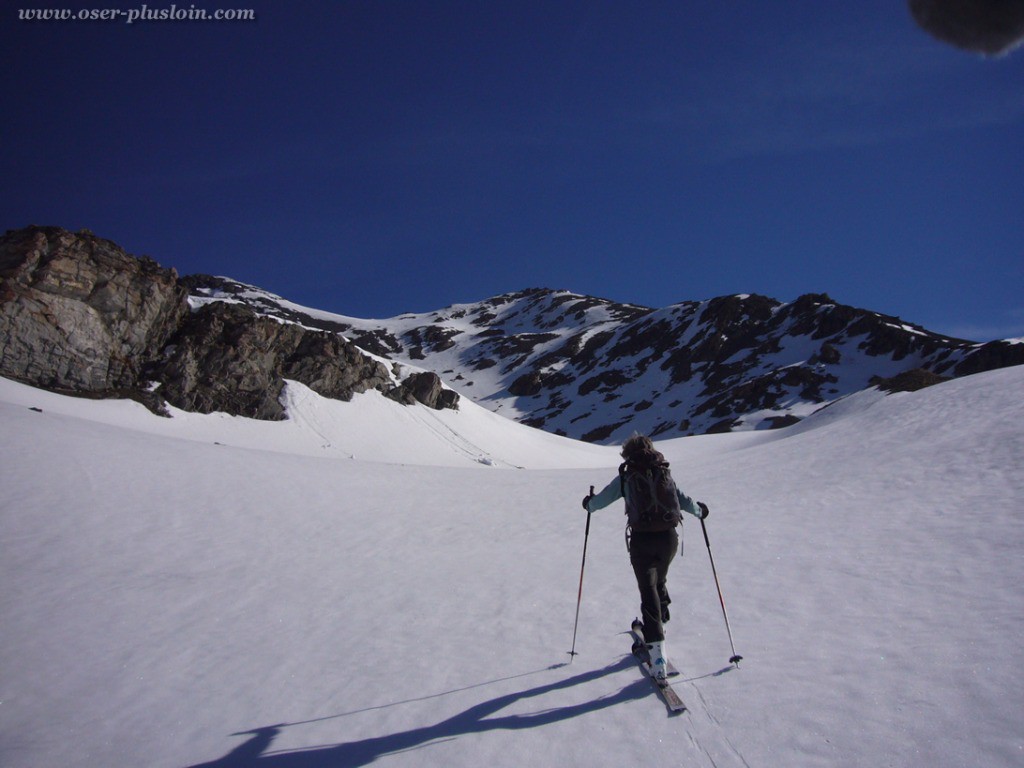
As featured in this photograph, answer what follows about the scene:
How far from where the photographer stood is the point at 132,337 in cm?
2903

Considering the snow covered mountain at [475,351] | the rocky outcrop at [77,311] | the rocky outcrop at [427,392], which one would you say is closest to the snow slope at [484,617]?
the rocky outcrop at [77,311]

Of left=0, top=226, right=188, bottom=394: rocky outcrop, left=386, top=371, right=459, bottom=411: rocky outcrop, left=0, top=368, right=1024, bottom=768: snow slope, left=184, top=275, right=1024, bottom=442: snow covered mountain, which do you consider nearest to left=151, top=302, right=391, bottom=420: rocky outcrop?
left=0, top=226, right=188, bottom=394: rocky outcrop

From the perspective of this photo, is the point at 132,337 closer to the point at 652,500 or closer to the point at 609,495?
the point at 609,495

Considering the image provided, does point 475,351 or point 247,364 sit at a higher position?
point 475,351

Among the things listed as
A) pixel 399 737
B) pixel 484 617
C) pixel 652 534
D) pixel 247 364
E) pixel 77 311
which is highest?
pixel 77 311

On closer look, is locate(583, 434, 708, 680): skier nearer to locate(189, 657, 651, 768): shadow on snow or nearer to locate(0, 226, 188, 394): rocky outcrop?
locate(189, 657, 651, 768): shadow on snow

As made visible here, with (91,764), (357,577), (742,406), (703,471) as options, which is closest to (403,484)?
(357,577)

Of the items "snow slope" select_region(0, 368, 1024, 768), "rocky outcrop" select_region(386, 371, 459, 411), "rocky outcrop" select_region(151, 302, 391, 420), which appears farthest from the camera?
"rocky outcrop" select_region(386, 371, 459, 411)

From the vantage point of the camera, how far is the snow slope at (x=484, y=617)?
4.20 m

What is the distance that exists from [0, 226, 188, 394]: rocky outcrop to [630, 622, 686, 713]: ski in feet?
101

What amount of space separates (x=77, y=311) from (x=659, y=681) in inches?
1299

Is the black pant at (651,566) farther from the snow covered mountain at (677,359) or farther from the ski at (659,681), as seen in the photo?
the snow covered mountain at (677,359)

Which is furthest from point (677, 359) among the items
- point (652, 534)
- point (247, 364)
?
point (652, 534)

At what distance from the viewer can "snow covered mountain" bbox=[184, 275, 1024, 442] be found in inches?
2689
